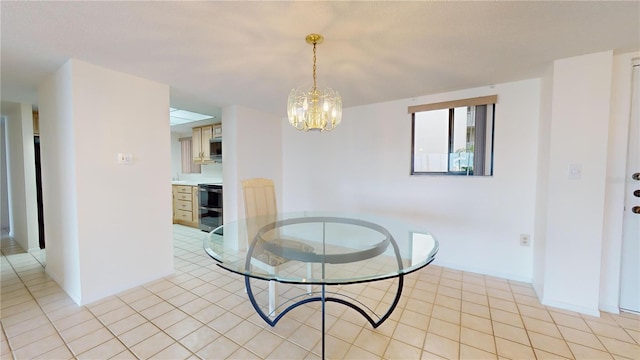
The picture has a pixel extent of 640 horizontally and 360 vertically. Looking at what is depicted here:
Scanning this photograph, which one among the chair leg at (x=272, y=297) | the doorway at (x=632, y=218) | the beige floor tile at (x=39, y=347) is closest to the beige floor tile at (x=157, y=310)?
the beige floor tile at (x=39, y=347)

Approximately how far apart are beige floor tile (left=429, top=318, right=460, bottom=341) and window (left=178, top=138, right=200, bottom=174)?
540 cm

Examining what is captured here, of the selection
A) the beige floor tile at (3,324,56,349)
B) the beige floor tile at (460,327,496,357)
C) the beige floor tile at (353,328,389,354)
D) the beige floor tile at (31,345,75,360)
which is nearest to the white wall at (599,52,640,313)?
the beige floor tile at (460,327,496,357)

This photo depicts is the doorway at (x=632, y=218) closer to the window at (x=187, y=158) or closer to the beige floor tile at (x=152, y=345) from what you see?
the beige floor tile at (x=152, y=345)

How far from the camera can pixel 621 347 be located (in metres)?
1.67

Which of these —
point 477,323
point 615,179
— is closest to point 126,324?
point 477,323

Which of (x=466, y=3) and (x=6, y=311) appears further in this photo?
(x=6, y=311)

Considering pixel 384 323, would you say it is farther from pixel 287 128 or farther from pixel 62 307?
pixel 287 128

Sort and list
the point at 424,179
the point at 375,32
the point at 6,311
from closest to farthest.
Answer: the point at 375,32 → the point at 6,311 → the point at 424,179

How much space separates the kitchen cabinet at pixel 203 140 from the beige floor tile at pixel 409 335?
4054 millimetres

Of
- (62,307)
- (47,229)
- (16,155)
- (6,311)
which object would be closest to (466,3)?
(62,307)

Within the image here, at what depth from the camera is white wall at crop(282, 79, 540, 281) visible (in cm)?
260

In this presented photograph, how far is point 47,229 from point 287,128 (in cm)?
312

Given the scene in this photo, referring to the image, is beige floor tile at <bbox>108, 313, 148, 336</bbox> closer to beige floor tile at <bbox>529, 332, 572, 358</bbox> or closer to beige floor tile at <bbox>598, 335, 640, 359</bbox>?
beige floor tile at <bbox>529, 332, 572, 358</bbox>

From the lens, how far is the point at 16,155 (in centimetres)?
361
